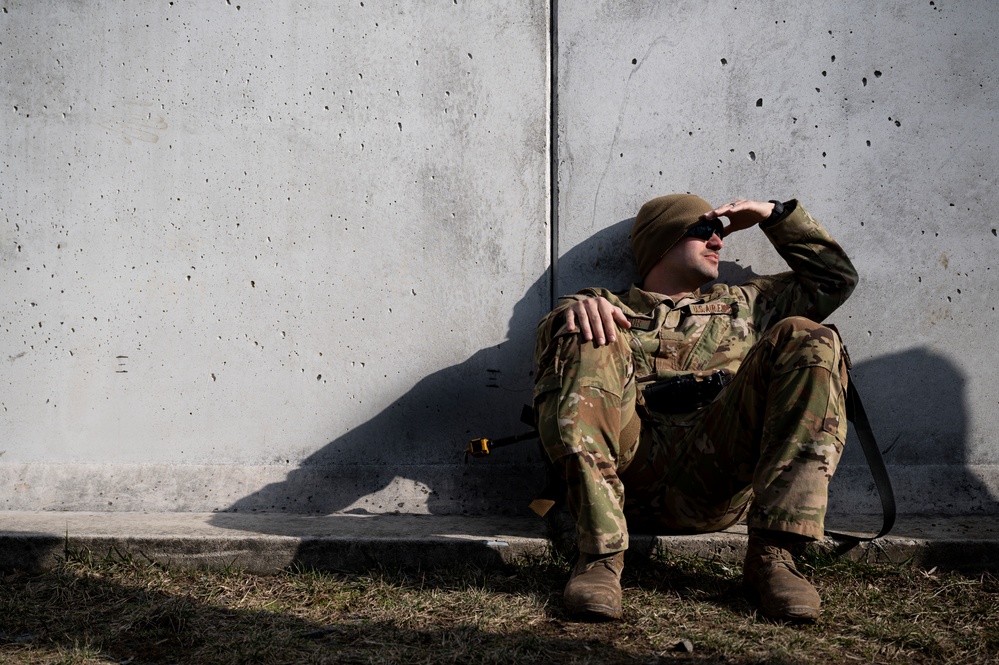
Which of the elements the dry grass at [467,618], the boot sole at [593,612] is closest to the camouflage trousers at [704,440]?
the boot sole at [593,612]

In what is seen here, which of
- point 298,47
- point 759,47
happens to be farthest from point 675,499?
point 298,47

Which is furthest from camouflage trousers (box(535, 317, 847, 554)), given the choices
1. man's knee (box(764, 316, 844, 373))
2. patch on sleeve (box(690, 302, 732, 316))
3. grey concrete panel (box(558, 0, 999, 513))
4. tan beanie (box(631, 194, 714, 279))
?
grey concrete panel (box(558, 0, 999, 513))

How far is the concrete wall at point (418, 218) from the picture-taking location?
316cm

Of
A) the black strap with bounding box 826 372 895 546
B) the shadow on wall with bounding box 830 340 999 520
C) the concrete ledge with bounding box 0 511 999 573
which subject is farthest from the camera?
the shadow on wall with bounding box 830 340 999 520

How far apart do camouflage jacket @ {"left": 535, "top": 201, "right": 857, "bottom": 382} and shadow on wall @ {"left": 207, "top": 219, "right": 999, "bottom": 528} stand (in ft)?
0.92

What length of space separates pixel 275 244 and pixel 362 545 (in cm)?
128

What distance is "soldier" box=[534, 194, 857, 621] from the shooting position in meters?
2.16

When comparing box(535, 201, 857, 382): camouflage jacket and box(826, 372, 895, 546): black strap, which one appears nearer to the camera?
box(826, 372, 895, 546): black strap

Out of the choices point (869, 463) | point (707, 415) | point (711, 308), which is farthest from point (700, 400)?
point (869, 463)

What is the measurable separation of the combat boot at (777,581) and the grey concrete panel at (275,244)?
1132 mm

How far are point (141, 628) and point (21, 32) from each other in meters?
2.46

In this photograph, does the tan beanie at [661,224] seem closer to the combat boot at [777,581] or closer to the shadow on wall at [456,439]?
the shadow on wall at [456,439]

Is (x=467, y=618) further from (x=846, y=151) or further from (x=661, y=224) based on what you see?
(x=846, y=151)

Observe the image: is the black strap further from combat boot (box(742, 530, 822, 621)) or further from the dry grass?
combat boot (box(742, 530, 822, 621))
